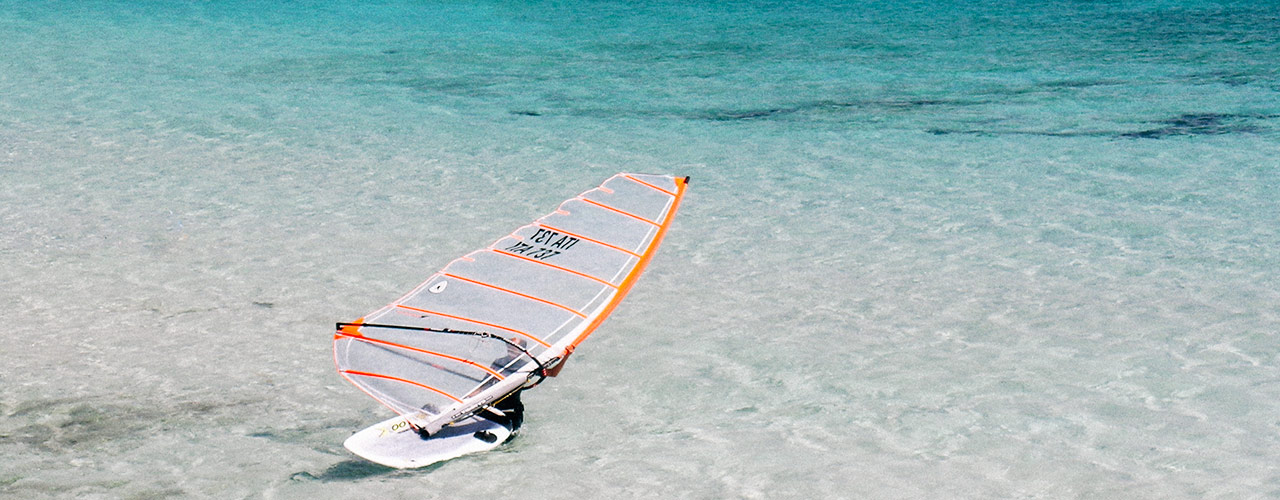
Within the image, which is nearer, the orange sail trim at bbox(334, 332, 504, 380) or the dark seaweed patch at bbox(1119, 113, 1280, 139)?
the orange sail trim at bbox(334, 332, 504, 380)

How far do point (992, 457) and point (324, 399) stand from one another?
118 inches

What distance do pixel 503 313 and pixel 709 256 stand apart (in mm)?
2576

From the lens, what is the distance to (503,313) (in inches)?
212

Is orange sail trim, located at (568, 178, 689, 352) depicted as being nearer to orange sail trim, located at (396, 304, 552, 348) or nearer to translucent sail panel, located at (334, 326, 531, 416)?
orange sail trim, located at (396, 304, 552, 348)

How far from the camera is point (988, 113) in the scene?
11.5 metres

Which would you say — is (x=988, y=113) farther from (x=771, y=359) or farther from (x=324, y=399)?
(x=324, y=399)

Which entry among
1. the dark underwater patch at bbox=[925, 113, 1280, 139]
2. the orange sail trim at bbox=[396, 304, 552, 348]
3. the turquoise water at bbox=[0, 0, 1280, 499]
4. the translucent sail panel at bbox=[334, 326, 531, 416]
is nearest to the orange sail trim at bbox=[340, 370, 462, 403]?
the translucent sail panel at bbox=[334, 326, 531, 416]

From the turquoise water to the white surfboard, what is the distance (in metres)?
0.07

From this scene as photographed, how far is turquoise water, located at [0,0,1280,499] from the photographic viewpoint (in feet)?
16.0

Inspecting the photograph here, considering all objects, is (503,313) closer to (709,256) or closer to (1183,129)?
(709,256)

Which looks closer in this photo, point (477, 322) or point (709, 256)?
point (477, 322)

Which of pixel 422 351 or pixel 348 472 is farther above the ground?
pixel 422 351

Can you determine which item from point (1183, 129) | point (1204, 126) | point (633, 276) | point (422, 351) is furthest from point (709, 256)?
point (1204, 126)

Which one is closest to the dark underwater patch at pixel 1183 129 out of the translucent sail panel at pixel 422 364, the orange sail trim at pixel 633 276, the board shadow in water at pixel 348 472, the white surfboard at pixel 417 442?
the orange sail trim at pixel 633 276
